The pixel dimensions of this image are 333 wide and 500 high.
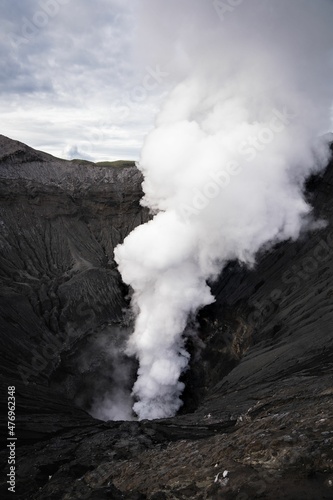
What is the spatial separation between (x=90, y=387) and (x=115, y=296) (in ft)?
40.8

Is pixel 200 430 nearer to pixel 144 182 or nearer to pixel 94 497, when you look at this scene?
pixel 94 497

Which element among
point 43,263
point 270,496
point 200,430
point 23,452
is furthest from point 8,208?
point 270,496

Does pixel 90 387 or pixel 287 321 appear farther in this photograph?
pixel 90 387

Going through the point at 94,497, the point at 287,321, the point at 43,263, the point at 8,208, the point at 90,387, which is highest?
the point at 8,208

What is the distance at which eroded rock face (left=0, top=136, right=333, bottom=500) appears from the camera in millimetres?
10555

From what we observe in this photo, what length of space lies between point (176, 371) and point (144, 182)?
1012 inches

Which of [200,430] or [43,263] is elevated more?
[43,263]

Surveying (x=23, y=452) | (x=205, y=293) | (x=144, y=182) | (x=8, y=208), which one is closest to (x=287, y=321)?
(x=205, y=293)

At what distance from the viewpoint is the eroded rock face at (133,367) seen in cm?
1055

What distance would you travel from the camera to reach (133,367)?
3569cm

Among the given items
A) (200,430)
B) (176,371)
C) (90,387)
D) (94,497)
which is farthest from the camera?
(176,371)

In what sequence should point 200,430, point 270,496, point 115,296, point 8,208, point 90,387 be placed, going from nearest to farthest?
point 270,496 → point 200,430 → point 90,387 → point 115,296 → point 8,208

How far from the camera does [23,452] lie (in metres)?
17.6

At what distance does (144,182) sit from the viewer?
5006 centimetres
